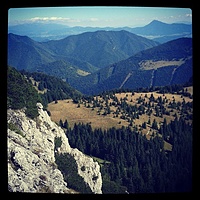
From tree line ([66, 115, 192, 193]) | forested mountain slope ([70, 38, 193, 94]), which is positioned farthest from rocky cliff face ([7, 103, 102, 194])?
forested mountain slope ([70, 38, 193, 94])

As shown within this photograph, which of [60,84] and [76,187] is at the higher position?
[60,84]

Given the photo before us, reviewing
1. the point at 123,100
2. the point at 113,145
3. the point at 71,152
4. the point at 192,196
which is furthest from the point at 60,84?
the point at 192,196

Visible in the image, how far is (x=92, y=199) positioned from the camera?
14.7 feet

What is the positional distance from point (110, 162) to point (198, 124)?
455 cm

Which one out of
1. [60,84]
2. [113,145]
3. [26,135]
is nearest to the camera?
[26,135]

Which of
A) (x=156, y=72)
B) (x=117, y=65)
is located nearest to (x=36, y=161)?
(x=156, y=72)

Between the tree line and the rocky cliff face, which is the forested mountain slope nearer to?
the tree line

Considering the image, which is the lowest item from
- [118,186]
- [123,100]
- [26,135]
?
[118,186]

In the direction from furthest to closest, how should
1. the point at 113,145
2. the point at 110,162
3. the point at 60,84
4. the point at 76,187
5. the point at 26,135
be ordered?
the point at 60,84 → the point at 113,145 → the point at 110,162 → the point at 26,135 → the point at 76,187

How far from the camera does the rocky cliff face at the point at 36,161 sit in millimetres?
4918

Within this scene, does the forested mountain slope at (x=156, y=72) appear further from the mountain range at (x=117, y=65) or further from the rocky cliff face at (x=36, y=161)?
the rocky cliff face at (x=36, y=161)

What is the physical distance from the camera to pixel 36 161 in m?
5.96
